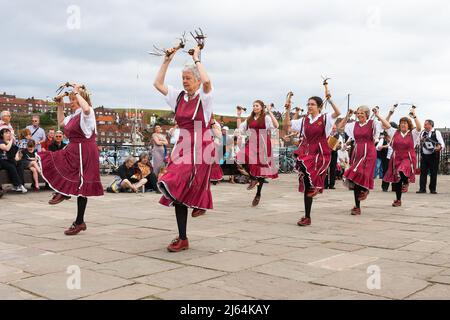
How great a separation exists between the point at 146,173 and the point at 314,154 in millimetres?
6353

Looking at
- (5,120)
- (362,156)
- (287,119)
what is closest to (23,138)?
(5,120)

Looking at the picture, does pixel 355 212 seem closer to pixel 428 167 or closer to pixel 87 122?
pixel 87 122

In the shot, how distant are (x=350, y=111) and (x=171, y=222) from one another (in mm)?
3527

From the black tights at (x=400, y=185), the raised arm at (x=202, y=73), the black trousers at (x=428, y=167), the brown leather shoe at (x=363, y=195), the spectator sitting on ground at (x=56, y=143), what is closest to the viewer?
the raised arm at (x=202, y=73)

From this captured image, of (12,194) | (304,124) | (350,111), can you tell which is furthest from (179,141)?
(12,194)

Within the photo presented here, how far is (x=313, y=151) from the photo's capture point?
7.35m

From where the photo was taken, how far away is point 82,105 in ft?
19.9

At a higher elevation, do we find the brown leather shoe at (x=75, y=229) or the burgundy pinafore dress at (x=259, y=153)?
the burgundy pinafore dress at (x=259, y=153)

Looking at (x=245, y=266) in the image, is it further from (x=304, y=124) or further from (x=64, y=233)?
(x=304, y=124)

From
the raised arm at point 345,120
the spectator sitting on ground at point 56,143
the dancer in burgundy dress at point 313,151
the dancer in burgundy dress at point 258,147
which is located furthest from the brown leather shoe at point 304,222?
the spectator sitting on ground at point 56,143

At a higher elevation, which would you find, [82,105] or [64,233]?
[82,105]

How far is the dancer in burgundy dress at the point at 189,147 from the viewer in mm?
5145

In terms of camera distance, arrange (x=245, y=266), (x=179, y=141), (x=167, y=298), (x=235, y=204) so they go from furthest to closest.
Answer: (x=235, y=204) < (x=179, y=141) < (x=245, y=266) < (x=167, y=298)

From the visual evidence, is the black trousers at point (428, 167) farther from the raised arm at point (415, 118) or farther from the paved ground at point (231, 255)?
the paved ground at point (231, 255)
